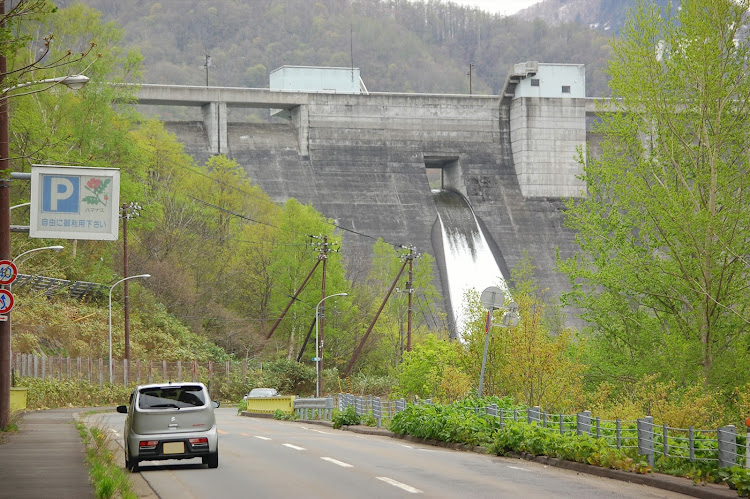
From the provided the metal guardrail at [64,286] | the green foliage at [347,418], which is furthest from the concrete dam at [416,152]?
the green foliage at [347,418]

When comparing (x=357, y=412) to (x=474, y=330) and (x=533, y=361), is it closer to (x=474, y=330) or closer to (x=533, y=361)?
(x=474, y=330)

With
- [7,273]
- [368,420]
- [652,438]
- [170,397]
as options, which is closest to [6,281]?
[7,273]

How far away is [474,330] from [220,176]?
50603 millimetres

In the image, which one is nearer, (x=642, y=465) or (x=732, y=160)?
(x=642, y=465)

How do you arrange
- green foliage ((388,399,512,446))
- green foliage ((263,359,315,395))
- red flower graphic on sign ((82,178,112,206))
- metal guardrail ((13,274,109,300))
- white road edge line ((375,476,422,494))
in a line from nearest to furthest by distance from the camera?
white road edge line ((375,476,422,494)) → green foliage ((388,399,512,446)) → red flower graphic on sign ((82,178,112,206)) → metal guardrail ((13,274,109,300)) → green foliage ((263,359,315,395))

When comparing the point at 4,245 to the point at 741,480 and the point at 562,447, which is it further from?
A: the point at 741,480

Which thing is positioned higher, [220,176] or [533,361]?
[220,176]

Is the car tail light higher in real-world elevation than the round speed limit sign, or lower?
lower

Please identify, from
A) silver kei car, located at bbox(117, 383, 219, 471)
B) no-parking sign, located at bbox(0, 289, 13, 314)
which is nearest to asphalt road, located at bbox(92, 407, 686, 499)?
silver kei car, located at bbox(117, 383, 219, 471)

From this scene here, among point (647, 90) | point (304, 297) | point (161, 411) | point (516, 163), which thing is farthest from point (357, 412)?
point (516, 163)

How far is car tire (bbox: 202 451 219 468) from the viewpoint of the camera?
17.5 meters

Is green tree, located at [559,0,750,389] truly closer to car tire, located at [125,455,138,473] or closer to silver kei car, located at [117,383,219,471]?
silver kei car, located at [117,383,219,471]

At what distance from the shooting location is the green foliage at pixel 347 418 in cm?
3206

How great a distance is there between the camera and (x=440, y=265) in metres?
81.6
